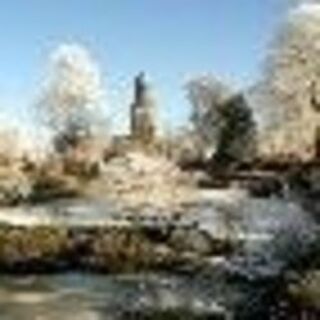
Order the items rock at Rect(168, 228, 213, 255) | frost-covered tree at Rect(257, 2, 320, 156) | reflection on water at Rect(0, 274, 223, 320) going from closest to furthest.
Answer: reflection on water at Rect(0, 274, 223, 320), rock at Rect(168, 228, 213, 255), frost-covered tree at Rect(257, 2, 320, 156)

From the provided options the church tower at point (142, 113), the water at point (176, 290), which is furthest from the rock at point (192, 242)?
the church tower at point (142, 113)

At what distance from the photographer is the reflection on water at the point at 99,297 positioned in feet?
53.2

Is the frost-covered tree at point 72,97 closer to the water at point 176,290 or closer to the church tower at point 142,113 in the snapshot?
the church tower at point 142,113

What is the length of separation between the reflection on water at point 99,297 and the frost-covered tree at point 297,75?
39.8 m

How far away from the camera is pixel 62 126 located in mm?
73500

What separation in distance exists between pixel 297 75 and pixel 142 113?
10.3m

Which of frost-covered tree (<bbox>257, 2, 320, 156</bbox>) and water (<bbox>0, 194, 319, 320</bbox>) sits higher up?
frost-covered tree (<bbox>257, 2, 320, 156</bbox>)

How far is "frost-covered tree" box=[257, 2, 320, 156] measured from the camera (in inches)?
2408

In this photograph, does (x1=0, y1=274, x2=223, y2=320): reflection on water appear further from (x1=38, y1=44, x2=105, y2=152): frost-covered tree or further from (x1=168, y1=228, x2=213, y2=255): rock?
(x1=38, y1=44, x2=105, y2=152): frost-covered tree

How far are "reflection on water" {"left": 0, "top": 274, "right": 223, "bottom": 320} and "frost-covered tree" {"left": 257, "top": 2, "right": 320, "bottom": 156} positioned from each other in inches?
1569

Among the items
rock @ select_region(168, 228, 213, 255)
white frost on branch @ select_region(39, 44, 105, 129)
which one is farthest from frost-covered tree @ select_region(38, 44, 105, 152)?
rock @ select_region(168, 228, 213, 255)

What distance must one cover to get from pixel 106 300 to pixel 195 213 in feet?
50.3

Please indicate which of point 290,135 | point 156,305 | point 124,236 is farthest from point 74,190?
point 290,135

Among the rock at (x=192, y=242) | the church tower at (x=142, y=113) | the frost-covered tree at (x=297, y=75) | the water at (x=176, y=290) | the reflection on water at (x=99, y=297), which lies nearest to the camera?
the water at (x=176, y=290)
